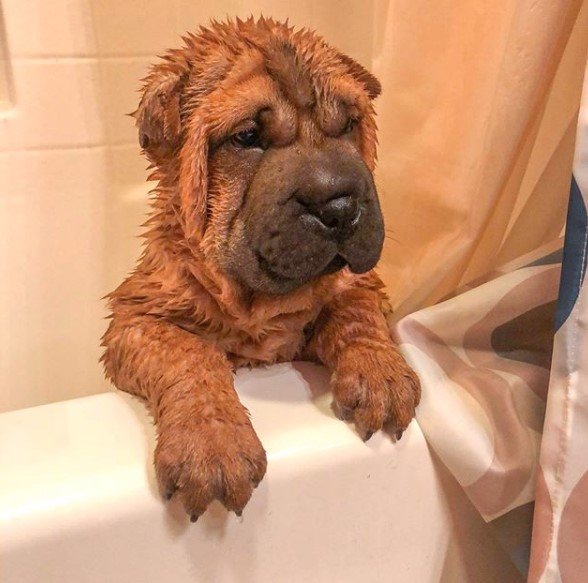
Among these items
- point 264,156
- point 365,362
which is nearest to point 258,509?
point 365,362

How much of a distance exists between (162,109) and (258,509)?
0.39 metres

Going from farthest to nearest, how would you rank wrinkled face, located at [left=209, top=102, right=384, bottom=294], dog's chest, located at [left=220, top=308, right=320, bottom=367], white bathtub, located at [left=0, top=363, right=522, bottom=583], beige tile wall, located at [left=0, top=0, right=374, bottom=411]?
1. beige tile wall, located at [left=0, top=0, right=374, bottom=411]
2. dog's chest, located at [left=220, top=308, right=320, bottom=367]
3. wrinkled face, located at [left=209, top=102, right=384, bottom=294]
4. white bathtub, located at [left=0, top=363, right=522, bottom=583]

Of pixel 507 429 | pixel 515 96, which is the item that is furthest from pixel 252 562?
pixel 515 96

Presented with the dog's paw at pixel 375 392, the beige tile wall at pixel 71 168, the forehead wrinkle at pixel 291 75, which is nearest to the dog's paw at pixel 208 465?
the dog's paw at pixel 375 392

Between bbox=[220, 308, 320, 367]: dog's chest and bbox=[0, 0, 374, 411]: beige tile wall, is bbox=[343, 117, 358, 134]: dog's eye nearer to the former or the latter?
bbox=[220, 308, 320, 367]: dog's chest

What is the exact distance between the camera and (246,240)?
73cm

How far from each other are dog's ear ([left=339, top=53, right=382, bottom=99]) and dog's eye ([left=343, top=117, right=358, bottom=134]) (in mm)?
57

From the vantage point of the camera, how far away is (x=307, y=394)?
751 mm

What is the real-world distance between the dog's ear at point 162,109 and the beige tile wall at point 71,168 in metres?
0.61

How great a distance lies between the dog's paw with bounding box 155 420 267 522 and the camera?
23.9 inches

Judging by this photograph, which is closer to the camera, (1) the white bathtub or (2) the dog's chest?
(1) the white bathtub

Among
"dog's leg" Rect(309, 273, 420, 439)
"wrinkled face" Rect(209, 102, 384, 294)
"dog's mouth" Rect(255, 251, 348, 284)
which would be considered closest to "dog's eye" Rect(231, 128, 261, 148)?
"wrinkled face" Rect(209, 102, 384, 294)

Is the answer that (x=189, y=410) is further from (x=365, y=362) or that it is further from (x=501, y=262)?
(x=501, y=262)

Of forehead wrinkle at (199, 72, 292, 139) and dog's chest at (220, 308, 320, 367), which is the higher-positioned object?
forehead wrinkle at (199, 72, 292, 139)
